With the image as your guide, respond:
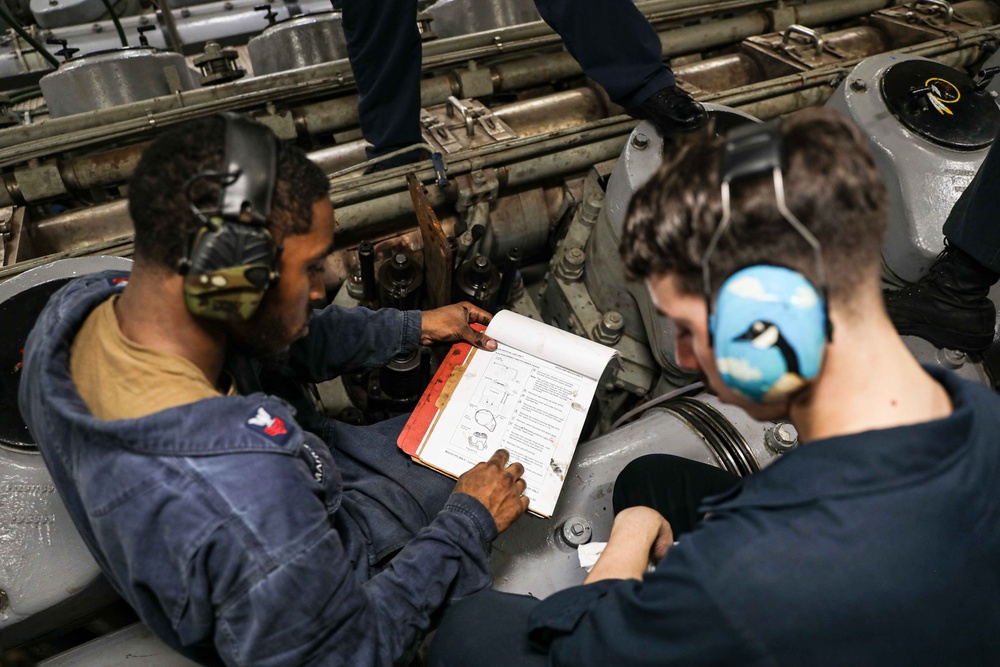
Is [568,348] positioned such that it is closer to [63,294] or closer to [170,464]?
[170,464]

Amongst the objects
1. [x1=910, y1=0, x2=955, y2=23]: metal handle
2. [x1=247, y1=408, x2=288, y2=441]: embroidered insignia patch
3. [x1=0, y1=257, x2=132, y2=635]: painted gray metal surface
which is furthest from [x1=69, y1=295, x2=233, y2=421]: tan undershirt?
[x1=910, y1=0, x2=955, y2=23]: metal handle

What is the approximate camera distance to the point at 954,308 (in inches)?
71.2

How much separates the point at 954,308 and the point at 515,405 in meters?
1.43

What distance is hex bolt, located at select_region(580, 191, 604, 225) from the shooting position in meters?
2.06

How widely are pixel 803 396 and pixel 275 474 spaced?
0.75 m

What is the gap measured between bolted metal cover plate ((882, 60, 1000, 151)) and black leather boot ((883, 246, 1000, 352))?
42 cm

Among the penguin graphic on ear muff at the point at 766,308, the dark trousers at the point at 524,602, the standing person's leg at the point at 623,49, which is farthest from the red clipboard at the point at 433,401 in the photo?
the standing person's leg at the point at 623,49

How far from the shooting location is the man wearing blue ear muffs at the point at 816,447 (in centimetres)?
69

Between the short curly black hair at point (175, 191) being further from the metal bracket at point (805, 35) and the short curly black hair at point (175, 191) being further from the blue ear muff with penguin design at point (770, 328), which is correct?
the metal bracket at point (805, 35)

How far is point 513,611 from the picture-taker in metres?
1.15

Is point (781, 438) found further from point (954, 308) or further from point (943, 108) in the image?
point (943, 108)

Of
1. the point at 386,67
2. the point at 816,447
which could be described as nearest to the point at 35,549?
the point at 816,447

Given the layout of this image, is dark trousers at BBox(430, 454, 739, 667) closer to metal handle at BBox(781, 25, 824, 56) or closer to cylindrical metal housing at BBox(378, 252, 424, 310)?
cylindrical metal housing at BBox(378, 252, 424, 310)

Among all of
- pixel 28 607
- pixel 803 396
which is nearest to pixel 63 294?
pixel 28 607
